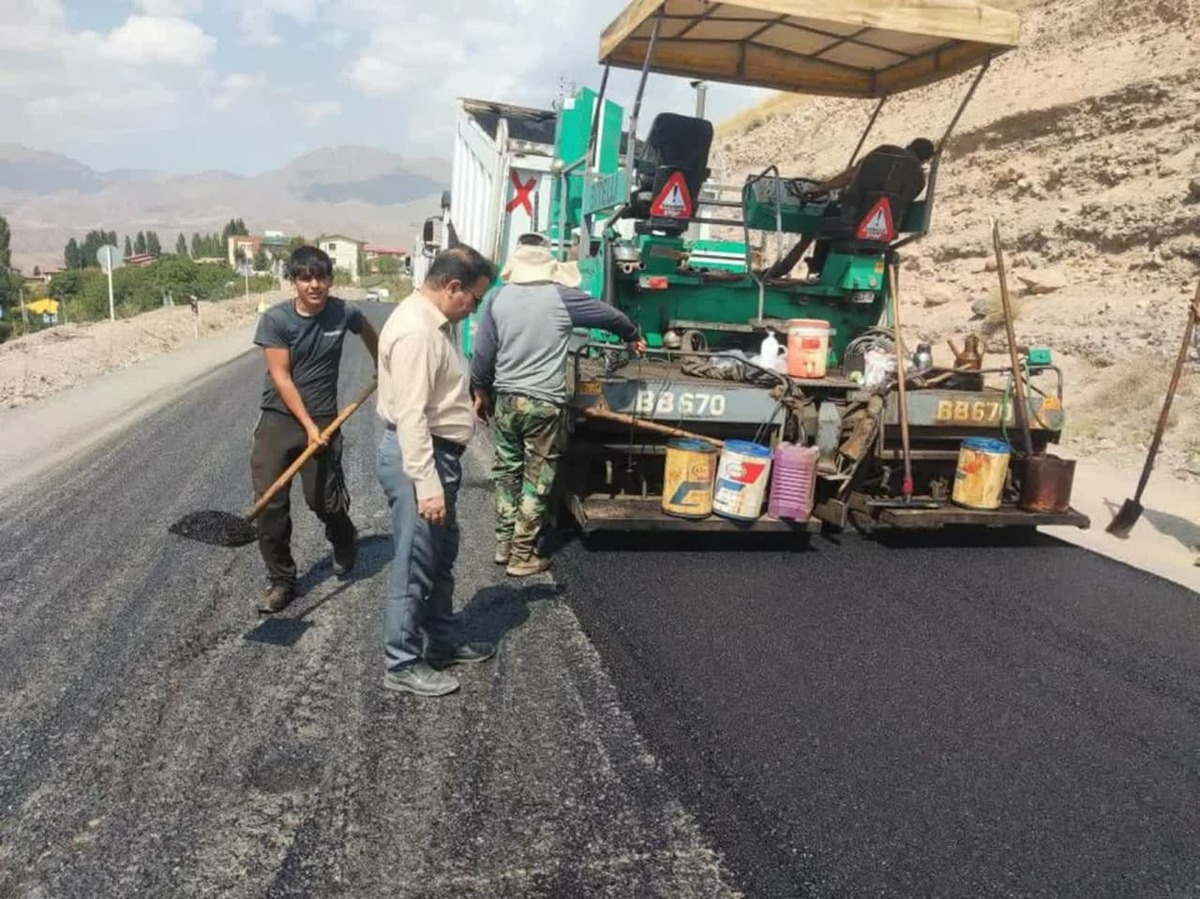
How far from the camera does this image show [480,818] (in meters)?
2.59

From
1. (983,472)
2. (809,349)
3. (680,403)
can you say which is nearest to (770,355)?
(809,349)

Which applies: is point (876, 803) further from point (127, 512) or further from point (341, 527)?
point (127, 512)

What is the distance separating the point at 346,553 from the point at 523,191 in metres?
5.77

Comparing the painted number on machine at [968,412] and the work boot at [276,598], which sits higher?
the painted number on machine at [968,412]

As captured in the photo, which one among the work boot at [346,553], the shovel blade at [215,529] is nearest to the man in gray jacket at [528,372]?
the work boot at [346,553]

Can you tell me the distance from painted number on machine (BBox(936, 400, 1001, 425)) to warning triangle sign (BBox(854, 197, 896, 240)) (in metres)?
1.37

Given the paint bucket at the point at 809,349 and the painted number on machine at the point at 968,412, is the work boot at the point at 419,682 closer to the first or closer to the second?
the paint bucket at the point at 809,349

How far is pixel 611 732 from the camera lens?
122 inches

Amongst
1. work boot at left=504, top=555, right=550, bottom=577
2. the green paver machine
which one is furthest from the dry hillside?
work boot at left=504, top=555, right=550, bottom=577

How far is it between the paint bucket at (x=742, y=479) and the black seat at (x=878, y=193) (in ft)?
6.71

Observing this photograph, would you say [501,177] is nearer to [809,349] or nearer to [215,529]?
[809,349]

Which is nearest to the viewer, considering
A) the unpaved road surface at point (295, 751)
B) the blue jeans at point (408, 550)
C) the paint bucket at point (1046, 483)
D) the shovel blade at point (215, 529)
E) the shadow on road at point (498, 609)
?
the unpaved road surface at point (295, 751)

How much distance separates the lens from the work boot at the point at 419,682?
10.7 ft

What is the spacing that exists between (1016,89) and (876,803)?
18.3 meters
